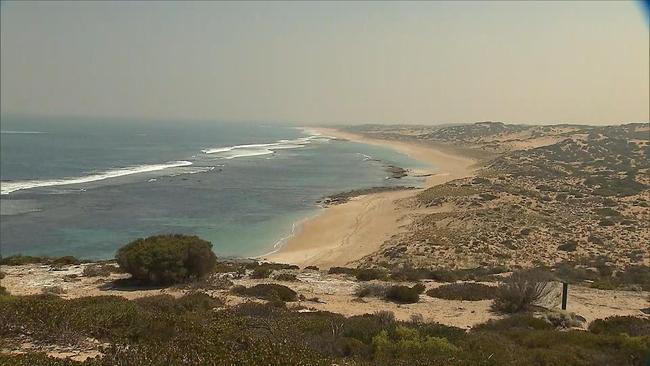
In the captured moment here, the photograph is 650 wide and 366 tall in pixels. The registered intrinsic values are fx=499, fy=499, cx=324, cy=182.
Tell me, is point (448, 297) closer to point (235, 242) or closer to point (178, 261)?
point (178, 261)

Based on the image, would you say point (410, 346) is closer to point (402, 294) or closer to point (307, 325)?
point (307, 325)

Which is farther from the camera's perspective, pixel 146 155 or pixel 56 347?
pixel 146 155

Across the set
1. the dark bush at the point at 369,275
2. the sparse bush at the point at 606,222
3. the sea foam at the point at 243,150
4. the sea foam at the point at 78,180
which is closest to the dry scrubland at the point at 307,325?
the dark bush at the point at 369,275

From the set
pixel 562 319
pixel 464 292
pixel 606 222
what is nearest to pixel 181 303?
pixel 464 292

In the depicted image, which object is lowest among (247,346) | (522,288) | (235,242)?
(235,242)

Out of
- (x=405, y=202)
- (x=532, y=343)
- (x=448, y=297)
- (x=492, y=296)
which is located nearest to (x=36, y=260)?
(x=448, y=297)

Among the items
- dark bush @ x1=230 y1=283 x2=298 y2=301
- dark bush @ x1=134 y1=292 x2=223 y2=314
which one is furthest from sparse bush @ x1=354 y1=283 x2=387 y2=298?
dark bush @ x1=134 y1=292 x2=223 y2=314
